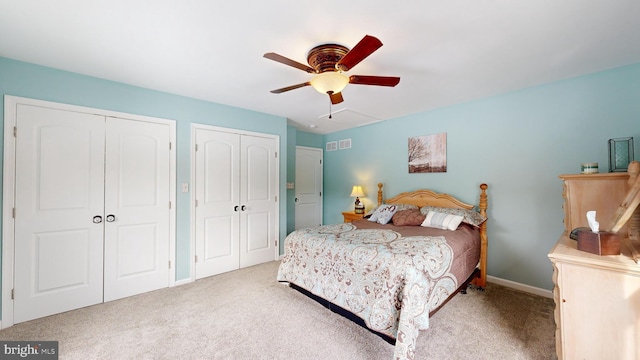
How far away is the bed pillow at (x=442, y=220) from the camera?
9.81 feet

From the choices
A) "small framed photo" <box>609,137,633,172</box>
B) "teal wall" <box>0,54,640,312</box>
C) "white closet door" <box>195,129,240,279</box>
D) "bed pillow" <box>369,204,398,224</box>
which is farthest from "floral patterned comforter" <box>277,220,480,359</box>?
"small framed photo" <box>609,137,633,172</box>

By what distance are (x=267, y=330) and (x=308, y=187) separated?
3.50 m

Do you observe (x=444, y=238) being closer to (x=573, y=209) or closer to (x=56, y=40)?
(x=573, y=209)

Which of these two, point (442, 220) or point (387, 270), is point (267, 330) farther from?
point (442, 220)

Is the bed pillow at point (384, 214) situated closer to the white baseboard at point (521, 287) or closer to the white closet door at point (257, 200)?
the white baseboard at point (521, 287)

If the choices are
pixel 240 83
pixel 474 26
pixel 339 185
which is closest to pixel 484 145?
pixel 474 26

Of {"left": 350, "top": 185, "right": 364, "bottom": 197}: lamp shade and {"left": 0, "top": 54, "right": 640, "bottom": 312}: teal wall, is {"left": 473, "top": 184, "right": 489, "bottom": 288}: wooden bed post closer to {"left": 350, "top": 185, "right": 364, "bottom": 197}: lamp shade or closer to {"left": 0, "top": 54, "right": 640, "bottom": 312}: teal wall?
{"left": 0, "top": 54, "right": 640, "bottom": 312}: teal wall

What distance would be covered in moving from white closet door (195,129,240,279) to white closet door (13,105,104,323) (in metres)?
1.03

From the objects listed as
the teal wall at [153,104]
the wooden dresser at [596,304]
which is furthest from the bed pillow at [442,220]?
the teal wall at [153,104]

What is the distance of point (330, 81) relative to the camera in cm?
193

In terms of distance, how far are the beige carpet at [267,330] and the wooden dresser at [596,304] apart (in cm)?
47

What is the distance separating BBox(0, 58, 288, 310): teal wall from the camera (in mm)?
2359

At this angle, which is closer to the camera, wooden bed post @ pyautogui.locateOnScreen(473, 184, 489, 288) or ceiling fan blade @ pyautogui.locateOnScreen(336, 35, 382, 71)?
ceiling fan blade @ pyautogui.locateOnScreen(336, 35, 382, 71)

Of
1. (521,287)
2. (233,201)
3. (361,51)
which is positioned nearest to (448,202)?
(521,287)
